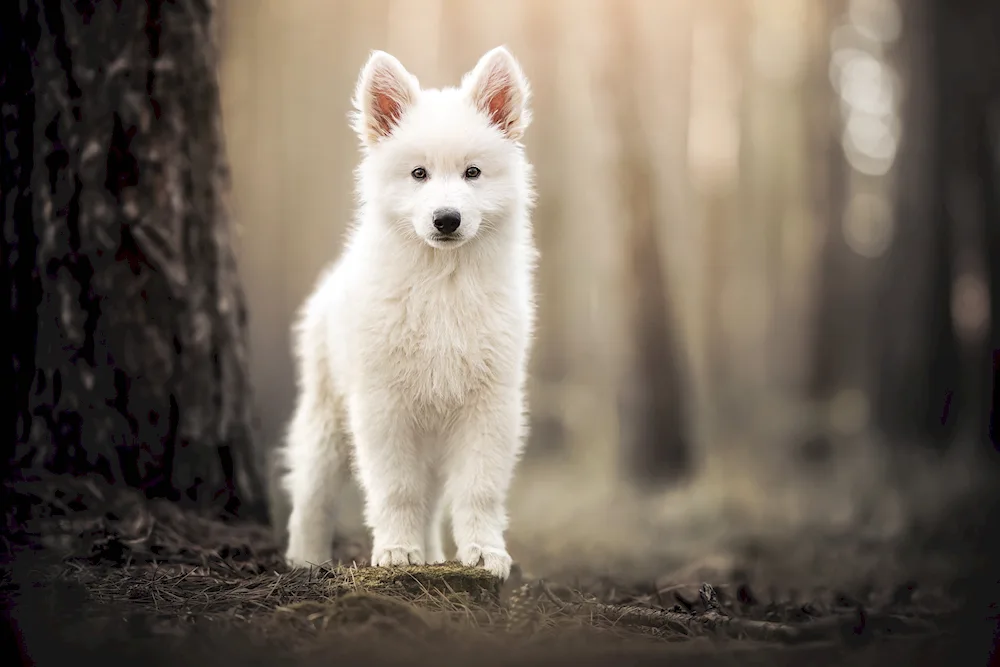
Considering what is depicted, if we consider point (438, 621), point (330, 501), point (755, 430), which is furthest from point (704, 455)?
point (438, 621)

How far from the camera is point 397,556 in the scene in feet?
8.05

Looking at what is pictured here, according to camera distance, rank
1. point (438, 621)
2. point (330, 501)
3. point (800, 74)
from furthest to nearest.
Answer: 1. point (800, 74)
2. point (330, 501)
3. point (438, 621)

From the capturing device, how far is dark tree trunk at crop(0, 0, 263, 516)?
9.20 feet

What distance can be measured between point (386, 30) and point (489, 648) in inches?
86.3

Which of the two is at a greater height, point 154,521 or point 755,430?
point 755,430

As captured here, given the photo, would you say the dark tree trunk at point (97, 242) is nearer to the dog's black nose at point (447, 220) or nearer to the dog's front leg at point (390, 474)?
the dog's front leg at point (390, 474)

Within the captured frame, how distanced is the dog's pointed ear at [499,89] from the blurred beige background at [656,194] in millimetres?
647

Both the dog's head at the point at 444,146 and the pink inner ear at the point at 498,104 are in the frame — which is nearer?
the dog's head at the point at 444,146

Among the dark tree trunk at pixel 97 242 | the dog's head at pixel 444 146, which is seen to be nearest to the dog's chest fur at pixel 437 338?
the dog's head at pixel 444 146

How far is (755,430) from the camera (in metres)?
4.61

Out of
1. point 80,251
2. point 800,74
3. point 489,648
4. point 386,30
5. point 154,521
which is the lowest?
point 489,648

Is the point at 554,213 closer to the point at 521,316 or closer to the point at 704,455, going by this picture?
the point at 704,455

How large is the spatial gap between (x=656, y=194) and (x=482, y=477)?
2.58m

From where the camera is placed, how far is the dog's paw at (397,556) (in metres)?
2.44
